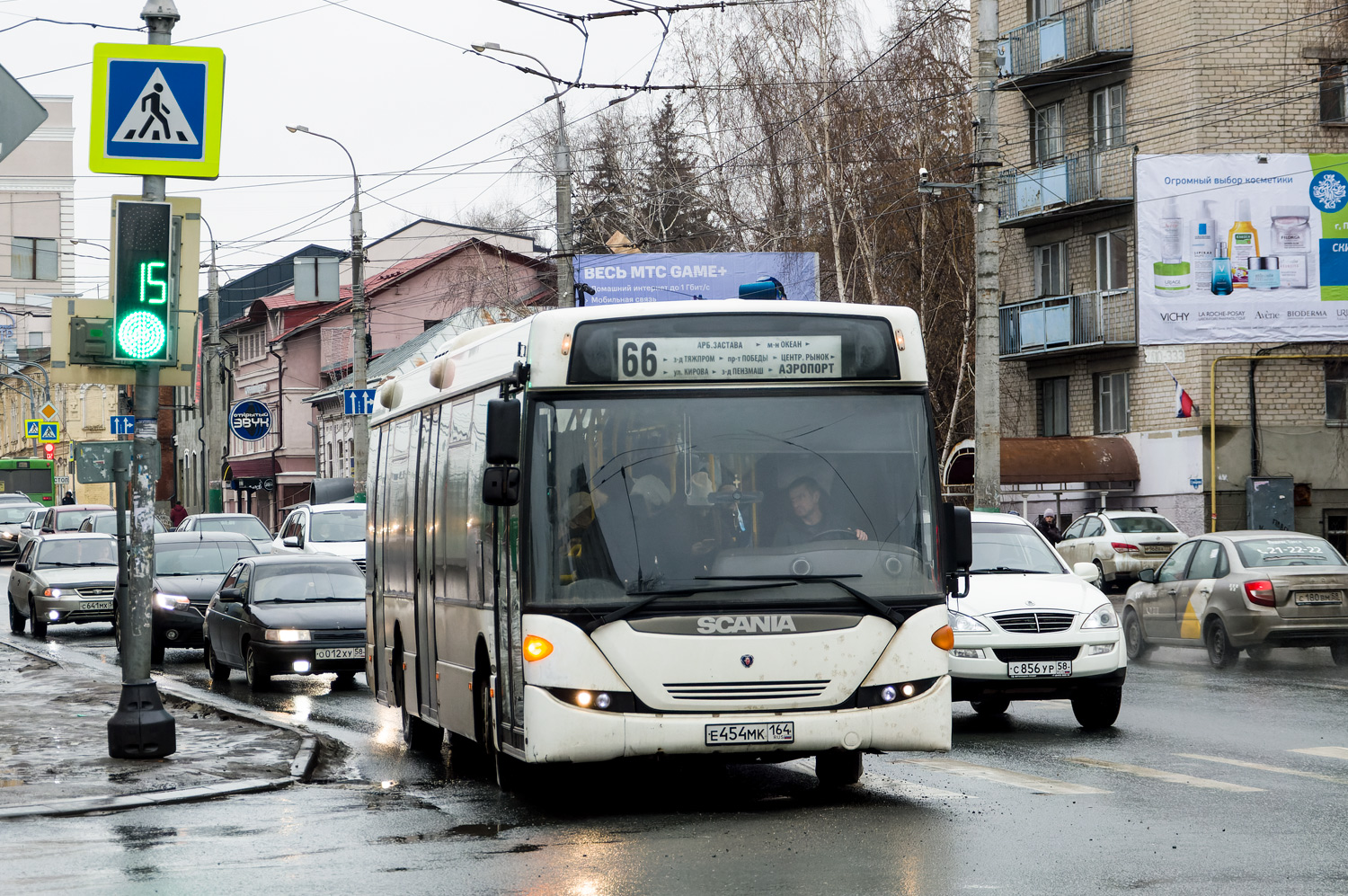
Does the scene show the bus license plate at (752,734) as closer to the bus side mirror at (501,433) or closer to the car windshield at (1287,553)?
the bus side mirror at (501,433)

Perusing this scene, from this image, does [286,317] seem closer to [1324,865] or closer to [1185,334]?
[1185,334]

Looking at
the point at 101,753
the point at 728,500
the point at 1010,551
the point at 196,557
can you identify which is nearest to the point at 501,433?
the point at 728,500

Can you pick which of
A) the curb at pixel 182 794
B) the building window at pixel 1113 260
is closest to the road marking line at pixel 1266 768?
the curb at pixel 182 794

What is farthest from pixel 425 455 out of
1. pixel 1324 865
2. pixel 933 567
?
pixel 1324 865

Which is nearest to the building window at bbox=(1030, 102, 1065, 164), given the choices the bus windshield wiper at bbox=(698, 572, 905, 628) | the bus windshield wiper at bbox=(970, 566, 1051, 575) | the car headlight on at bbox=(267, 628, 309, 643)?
the car headlight on at bbox=(267, 628, 309, 643)

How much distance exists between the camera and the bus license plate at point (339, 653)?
20.1m

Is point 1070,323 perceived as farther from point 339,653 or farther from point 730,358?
point 730,358

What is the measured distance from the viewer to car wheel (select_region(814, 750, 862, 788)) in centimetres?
1115

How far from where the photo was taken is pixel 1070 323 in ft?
143

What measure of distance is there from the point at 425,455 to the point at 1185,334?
2680 centimetres

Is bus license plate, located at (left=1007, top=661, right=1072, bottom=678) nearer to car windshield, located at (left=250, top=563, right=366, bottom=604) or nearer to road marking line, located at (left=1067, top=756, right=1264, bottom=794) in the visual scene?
road marking line, located at (left=1067, top=756, right=1264, bottom=794)

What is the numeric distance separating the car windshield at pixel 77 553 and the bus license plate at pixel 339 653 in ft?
39.8

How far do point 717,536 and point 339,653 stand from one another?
35.8ft

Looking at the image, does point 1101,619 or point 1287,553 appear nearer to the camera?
point 1101,619
